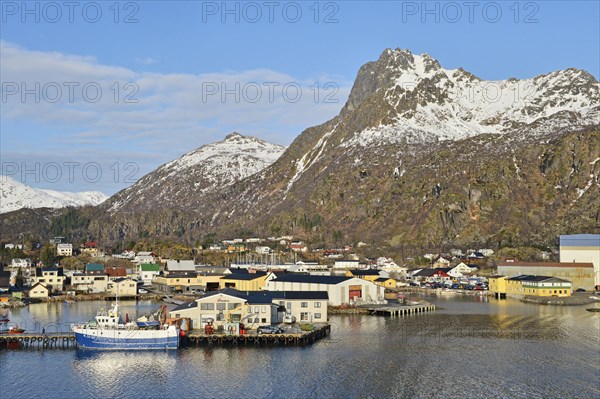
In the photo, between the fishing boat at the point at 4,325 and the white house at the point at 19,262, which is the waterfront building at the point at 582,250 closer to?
the fishing boat at the point at 4,325

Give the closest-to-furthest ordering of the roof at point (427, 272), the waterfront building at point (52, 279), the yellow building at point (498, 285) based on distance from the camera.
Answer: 1. the waterfront building at point (52, 279)
2. the yellow building at point (498, 285)
3. the roof at point (427, 272)

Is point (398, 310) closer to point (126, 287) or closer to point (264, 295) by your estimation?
point (264, 295)

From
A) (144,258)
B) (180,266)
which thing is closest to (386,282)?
(180,266)

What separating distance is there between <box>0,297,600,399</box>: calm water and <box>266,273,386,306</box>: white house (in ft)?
45.7

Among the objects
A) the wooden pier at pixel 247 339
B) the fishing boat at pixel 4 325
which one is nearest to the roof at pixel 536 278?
the wooden pier at pixel 247 339

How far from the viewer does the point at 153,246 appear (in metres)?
148

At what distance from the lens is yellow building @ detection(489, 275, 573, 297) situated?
292 feet

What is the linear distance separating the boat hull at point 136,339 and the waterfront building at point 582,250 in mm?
69547

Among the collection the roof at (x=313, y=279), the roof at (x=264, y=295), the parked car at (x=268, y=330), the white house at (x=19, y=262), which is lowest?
the parked car at (x=268, y=330)

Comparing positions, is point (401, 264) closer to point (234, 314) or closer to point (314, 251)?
point (314, 251)

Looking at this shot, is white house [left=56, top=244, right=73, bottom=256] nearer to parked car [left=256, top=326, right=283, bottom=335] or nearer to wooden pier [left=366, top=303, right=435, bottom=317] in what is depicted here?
wooden pier [left=366, top=303, right=435, bottom=317]

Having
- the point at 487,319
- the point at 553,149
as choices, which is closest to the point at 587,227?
the point at 553,149

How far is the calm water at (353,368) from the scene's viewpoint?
1500 inches

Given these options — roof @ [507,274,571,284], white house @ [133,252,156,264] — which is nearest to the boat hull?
roof @ [507,274,571,284]
